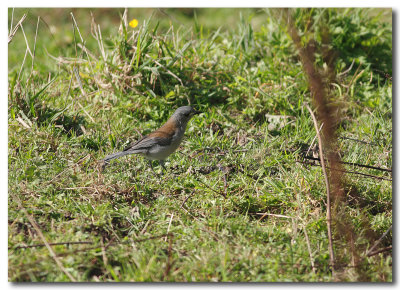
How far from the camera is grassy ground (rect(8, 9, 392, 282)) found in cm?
358

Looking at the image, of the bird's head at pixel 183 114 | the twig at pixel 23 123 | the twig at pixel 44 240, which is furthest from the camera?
the bird's head at pixel 183 114

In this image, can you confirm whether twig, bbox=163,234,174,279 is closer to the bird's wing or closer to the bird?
the bird

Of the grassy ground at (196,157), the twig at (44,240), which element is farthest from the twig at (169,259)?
the twig at (44,240)

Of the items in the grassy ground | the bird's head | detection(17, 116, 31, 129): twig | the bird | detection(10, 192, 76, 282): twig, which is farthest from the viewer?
the bird's head

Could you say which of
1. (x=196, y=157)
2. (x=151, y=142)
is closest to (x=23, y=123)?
(x=151, y=142)

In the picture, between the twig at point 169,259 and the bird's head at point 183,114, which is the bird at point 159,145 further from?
the twig at point 169,259

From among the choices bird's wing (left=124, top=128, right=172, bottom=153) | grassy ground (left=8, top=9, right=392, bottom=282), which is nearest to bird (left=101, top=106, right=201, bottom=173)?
bird's wing (left=124, top=128, right=172, bottom=153)

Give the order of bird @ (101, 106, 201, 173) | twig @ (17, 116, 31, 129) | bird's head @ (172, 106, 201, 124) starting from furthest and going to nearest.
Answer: bird's head @ (172, 106, 201, 124) → twig @ (17, 116, 31, 129) → bird @ (101, 106, 201, 173)

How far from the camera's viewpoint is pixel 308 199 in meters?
4.28

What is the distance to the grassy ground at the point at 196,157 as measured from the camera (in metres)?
3.58

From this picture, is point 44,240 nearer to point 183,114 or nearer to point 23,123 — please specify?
point 23,123

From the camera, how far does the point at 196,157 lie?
5270 millimetres

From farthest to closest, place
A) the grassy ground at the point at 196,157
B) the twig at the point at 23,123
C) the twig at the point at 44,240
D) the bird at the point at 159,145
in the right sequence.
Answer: the twig at the point at 23,123 < the bird at the point at 159,145 < the grassy ground at the point at 196,157 < the twig at the point at 44,240

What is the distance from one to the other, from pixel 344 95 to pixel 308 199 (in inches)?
95.2
